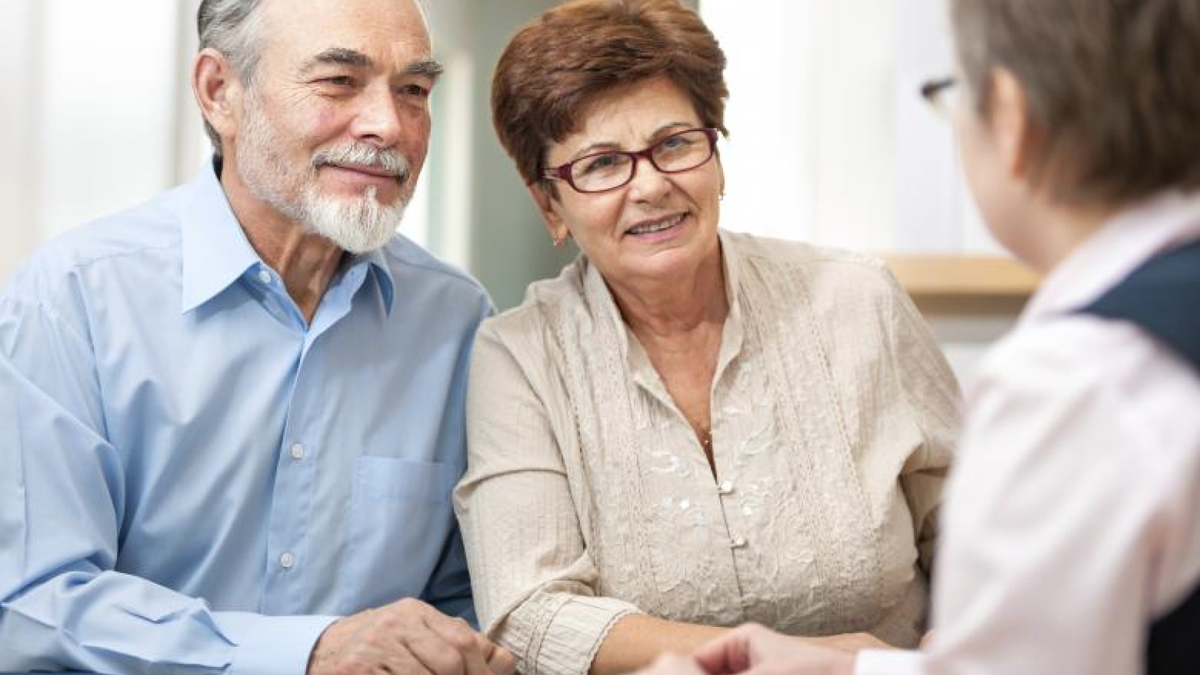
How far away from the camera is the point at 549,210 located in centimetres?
196

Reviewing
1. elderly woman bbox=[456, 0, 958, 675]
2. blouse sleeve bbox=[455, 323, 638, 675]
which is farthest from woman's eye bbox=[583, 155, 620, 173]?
blouse sleeve bbox=[455, 323, 638, 675]

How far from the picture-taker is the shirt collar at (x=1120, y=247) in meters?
0.82

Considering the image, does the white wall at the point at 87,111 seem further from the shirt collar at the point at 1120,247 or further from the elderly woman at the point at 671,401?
the shirt collar at the point at 1120,247

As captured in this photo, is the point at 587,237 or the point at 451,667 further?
the point at 587,237

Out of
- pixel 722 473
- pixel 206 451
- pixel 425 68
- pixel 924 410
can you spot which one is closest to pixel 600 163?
pixel 425 68

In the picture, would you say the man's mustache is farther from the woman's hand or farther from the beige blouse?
the woman's hand

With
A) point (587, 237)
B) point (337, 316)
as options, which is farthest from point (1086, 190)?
point (337, 316)

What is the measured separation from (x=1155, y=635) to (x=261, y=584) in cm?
127

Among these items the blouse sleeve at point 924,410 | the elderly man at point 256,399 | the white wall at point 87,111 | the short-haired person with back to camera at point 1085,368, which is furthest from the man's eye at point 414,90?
the short-haired person with back to camera at point 1085,368

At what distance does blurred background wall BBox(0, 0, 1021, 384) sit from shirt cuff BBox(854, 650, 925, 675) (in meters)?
1.79

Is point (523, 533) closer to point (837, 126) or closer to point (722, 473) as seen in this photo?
point (722, 473)

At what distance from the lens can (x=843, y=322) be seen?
1854 millimetres

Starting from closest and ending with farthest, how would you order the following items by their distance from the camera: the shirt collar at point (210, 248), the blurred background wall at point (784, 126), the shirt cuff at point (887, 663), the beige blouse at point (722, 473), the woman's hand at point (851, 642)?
the shirt cuff at point (887, 663)
the woman's hand at point (851, 642)
the beige blouse at point (722, 473)
the shirt collar at point (210, 248)
the blurred background wall at point (784, 126)

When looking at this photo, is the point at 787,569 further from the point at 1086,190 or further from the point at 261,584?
the point at 1086,190
